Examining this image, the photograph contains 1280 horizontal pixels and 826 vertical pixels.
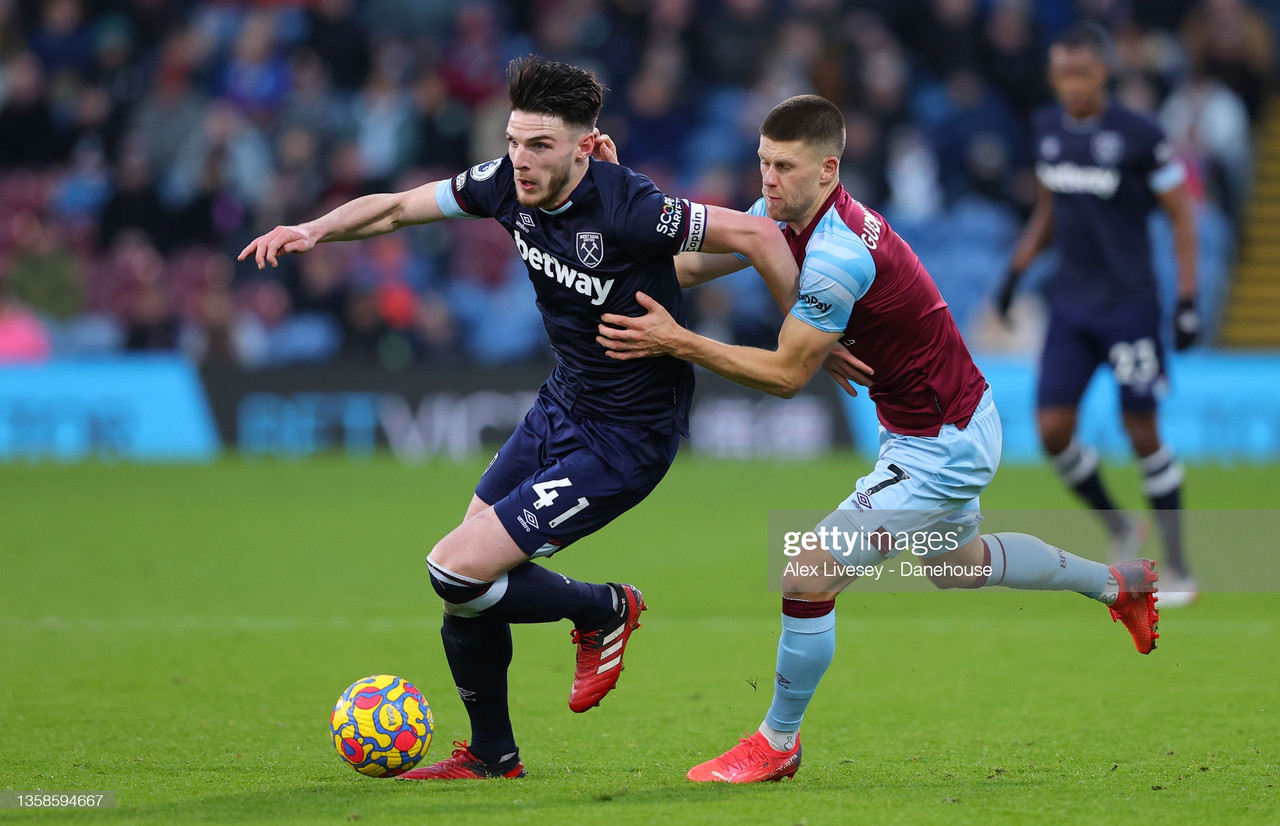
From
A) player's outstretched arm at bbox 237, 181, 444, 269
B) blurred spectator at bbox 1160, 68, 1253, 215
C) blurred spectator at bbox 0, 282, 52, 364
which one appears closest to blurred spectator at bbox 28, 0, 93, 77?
blurred spectator at bbox 0, 282, 52, 364

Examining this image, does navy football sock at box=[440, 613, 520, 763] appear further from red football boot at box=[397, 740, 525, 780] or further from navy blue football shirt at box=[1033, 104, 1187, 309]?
navy blue football shirt at box=[1033, 104, 1187, 309]

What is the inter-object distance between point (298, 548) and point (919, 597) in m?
4.22

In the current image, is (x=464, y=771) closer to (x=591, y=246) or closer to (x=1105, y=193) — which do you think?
(x=591, y=246)

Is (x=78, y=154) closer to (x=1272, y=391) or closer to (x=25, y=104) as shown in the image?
(x=25, y=104)

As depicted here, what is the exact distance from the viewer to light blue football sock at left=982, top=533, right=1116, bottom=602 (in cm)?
545

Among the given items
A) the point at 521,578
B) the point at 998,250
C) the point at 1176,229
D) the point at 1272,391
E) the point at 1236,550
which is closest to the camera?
the point at 521,578

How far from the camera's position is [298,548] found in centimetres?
1032

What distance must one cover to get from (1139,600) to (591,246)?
8.03 ft

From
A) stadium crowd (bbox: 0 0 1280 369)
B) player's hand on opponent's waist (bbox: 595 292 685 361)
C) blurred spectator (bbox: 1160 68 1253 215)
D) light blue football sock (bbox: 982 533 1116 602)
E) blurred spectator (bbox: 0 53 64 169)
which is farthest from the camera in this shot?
blurred spectator (bbox: 0 53 64 169)

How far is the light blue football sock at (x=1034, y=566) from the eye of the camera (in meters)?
5.45

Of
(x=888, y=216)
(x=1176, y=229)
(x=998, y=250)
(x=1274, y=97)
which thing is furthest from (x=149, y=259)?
(x=1274, y=97)

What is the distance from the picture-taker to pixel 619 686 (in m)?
6.64

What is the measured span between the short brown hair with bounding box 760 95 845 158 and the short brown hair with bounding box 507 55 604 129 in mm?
585

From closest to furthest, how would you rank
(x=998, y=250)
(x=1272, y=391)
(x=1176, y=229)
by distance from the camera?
1. (x=1176, y=229)
2. (x=1272, y=391)
3. (x=998, y=250)
